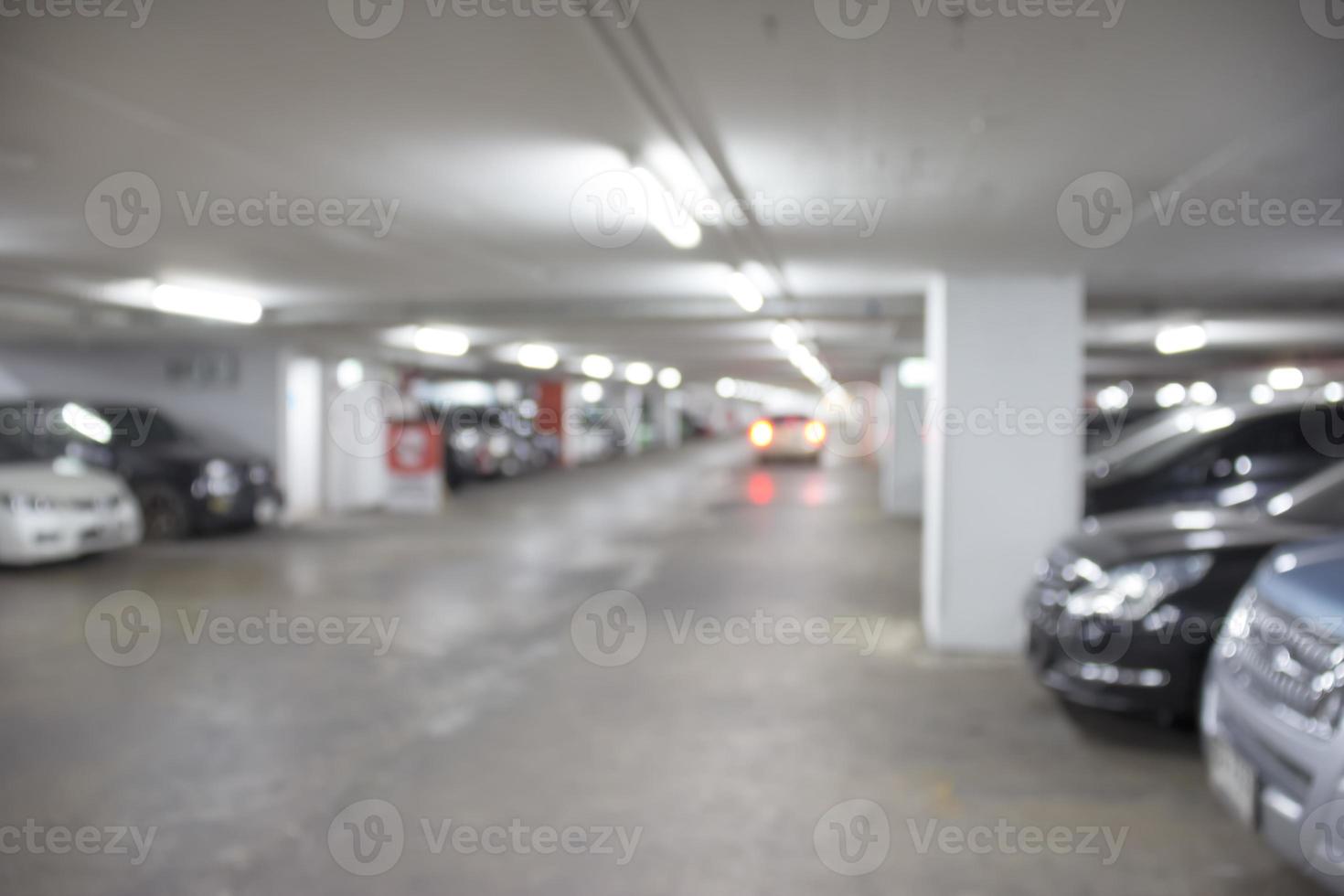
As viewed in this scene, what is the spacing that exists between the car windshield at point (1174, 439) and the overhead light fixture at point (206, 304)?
7.99 meters

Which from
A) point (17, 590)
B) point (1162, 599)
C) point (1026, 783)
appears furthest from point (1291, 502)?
point (17, 590)

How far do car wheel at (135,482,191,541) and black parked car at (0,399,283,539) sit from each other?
11 mm

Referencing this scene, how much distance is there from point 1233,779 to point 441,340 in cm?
1142

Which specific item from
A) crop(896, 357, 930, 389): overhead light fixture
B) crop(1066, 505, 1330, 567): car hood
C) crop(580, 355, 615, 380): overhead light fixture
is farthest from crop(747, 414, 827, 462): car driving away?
crop(1066, 505, 1330, 567): car hood

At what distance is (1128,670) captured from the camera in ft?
15.6

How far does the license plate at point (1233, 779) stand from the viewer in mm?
3170

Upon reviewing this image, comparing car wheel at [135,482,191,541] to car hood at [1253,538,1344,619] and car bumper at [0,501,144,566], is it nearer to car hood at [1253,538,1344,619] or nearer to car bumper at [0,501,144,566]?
car bumper at [0,501,144,566]

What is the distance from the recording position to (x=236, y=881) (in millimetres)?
3404

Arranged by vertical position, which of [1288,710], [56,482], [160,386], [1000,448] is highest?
[160,386]

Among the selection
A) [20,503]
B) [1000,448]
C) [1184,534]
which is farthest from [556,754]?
[20,503]

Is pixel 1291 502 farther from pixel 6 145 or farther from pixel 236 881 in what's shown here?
pixel 6 145

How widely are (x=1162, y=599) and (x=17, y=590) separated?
8.88m

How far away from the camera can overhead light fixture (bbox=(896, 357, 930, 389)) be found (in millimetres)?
15711

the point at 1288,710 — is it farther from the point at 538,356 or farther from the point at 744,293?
the point at 538,356
